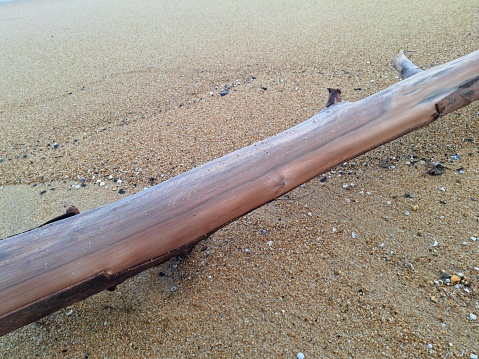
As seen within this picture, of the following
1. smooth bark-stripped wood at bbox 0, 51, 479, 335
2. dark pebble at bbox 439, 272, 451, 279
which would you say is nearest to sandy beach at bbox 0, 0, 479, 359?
dark pebble at bbox 439, 272, 451, 279

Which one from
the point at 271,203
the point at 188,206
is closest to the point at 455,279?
the point at 271,203

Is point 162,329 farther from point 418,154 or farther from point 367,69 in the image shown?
point 367,69

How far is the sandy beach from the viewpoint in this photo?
4.46 feet

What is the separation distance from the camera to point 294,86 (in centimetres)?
272

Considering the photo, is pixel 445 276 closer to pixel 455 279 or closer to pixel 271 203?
pixel 455 279

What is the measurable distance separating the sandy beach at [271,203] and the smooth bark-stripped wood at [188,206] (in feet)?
0.99

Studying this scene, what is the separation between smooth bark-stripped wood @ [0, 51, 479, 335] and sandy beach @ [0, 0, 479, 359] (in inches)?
11.9

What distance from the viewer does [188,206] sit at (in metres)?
1.34

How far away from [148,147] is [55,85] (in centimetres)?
145

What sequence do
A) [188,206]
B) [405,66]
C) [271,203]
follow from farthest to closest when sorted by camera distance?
[405,66] < [271,203] < [188,206]

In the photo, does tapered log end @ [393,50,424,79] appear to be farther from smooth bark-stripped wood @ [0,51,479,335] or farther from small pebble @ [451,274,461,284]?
small pebble @ [451,274,461,284]

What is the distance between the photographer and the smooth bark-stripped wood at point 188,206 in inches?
47.1

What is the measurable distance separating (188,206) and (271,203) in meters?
0.66

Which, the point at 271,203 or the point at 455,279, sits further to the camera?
the point at 271,203
